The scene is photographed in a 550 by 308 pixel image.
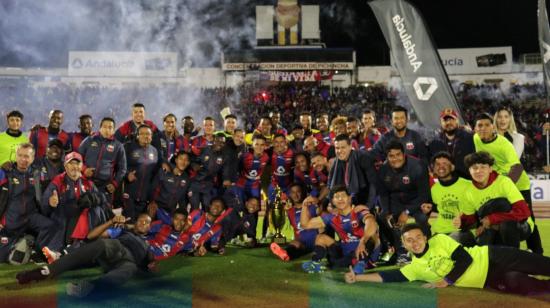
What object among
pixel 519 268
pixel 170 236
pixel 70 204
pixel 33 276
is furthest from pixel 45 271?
pixel 519 268

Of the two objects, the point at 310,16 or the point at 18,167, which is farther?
the point at 310,16

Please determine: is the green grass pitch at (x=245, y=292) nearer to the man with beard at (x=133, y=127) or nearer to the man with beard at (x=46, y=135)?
the man with beard at (x=46, y=135)

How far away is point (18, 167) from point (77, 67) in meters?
33.8

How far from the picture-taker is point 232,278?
5.90m

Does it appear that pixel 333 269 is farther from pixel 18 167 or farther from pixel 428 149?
pixel 18 167

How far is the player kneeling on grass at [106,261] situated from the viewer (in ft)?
17.0

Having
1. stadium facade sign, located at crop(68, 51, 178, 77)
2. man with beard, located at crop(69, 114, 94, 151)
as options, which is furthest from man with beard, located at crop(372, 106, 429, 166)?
stadium facade sign, located at crop(68, 51, 178, 77)

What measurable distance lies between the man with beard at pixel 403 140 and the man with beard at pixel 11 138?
5.59 m

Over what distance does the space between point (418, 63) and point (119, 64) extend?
106ft

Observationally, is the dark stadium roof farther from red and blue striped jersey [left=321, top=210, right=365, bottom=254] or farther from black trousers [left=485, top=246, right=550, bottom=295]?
black trousers [left=485, top=246, right=550, bottom=295]

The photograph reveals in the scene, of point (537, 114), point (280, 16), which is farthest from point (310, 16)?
point (537, 114)

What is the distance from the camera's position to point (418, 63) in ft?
31.1

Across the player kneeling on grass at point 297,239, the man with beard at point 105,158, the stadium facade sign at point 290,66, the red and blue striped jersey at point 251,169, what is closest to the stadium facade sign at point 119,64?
the stadium facade sign at point 290,66

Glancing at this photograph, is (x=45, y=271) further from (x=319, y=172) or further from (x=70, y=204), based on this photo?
(x=319, y=172)
